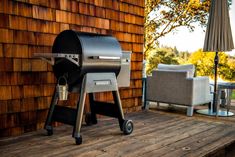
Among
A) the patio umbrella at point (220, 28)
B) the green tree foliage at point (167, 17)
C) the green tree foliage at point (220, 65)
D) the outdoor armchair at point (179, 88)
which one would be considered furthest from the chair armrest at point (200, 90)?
the green tree foliage at point (167, 17)

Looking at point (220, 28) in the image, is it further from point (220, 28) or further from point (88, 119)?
point (88, 119)

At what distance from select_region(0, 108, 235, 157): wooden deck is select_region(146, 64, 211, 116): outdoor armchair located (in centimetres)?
74

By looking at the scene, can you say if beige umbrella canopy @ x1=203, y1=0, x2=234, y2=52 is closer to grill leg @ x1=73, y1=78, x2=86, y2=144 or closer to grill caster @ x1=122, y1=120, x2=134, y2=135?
grill caster @ x1=122, y1=120, x2=134, y2=135

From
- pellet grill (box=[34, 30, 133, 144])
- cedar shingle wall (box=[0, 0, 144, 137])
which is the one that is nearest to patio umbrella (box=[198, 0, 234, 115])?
cedar shingle wall (box=[0, 0, 144, 137])

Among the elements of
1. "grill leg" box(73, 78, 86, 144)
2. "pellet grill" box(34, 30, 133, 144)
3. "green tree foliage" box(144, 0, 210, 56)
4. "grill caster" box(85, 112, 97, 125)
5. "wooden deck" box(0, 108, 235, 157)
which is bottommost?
"wooden deck" box(0, 108, 235, 157)

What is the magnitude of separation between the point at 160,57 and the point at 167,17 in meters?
1.71

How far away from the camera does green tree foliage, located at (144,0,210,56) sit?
9938mm

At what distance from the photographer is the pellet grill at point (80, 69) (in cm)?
265

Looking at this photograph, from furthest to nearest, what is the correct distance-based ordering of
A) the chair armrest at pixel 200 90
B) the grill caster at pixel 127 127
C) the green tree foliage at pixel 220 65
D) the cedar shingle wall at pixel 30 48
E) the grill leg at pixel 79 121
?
the green tree foliage at pixel 220 65
the chair armrest at pixel 200 90
the grill caster at pixel 127 127
the cedar shingle wall at pixel 30 48
the grill leg at pixel 79 121

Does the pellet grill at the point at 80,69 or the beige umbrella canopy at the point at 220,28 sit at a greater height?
the beige umbrella canopy at the point at 220,28

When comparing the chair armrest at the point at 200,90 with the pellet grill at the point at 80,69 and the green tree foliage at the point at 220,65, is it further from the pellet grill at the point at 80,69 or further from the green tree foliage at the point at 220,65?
the green tree foliage at the point at 220,65

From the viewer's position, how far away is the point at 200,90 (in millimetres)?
4523

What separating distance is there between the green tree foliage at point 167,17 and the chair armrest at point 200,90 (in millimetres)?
5644

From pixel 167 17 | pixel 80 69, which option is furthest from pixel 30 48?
pixel 167 17
